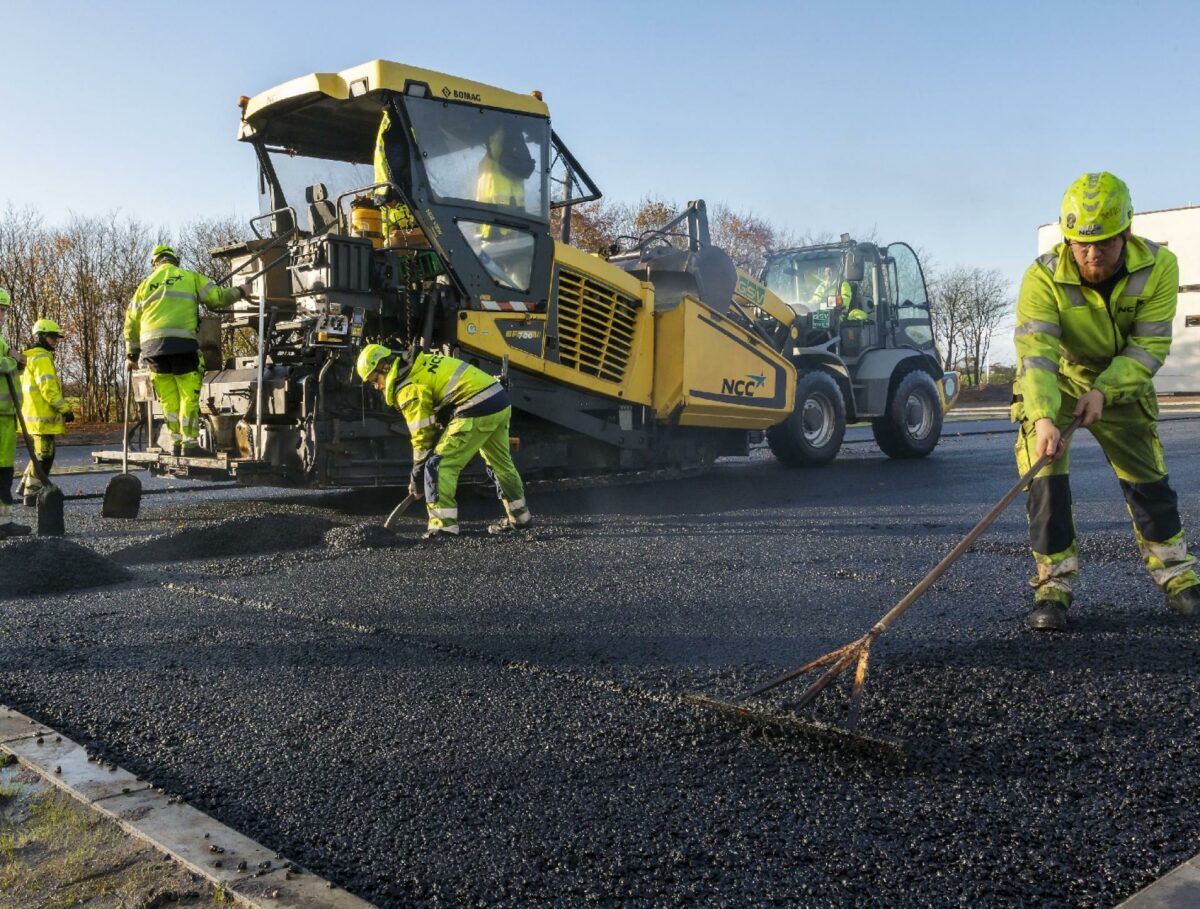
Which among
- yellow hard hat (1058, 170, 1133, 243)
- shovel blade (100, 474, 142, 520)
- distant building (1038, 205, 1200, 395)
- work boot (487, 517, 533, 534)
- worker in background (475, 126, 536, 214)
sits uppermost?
distant building (1038, 205, 1200, 395)

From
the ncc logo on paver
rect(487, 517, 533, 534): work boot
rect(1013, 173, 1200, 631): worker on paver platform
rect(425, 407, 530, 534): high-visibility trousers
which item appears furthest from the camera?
the ncc logo on paver

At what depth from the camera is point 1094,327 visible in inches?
172

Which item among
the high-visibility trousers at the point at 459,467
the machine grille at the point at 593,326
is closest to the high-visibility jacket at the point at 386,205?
the machine grille at the point at 593,326

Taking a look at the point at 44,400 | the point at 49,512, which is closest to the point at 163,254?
the point at 44,400

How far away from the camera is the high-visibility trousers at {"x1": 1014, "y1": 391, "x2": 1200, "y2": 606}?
14.5 feet

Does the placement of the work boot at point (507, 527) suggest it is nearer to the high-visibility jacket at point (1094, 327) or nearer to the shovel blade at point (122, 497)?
the shovel blade at point (122, 497)

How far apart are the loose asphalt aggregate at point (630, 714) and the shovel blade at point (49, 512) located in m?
1.10

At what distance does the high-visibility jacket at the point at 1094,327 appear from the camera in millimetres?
4266

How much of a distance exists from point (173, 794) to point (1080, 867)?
7.00ft

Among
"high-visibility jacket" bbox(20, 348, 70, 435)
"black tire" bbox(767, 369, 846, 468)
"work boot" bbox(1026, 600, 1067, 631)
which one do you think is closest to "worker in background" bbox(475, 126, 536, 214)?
"black tire" bbox(767, 369, 846, 468)

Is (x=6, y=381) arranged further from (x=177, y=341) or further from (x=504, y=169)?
(x=504, y=169)

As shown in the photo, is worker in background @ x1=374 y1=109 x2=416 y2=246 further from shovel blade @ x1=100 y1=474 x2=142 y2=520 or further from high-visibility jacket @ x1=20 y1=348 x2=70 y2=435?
high-visibility jacket @ x1=20 y1=348 x2=70 y2=435

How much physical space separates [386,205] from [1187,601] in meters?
6.15

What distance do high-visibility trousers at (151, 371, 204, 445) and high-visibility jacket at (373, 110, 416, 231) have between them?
192 centimetres
